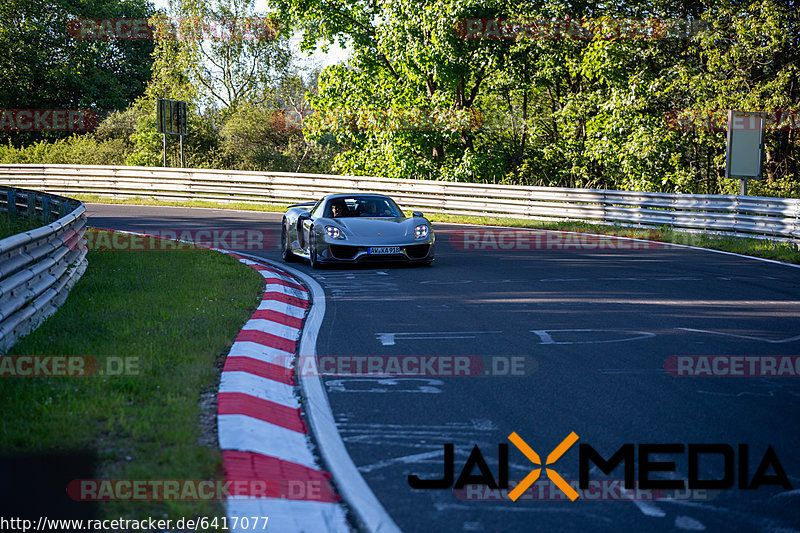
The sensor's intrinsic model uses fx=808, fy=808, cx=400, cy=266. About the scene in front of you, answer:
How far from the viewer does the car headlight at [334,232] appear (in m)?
11.8

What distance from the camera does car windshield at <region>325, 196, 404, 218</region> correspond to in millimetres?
12539

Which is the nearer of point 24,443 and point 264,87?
point 24,443

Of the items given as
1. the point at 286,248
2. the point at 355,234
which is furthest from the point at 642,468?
the point at 286,248

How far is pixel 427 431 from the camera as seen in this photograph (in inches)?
166

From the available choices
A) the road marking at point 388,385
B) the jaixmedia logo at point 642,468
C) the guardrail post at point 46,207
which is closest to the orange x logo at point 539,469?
the jaixmedia logo at point 642,468

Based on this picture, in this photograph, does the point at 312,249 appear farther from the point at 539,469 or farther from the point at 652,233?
the point at 652,233

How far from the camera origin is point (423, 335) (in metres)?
6.88

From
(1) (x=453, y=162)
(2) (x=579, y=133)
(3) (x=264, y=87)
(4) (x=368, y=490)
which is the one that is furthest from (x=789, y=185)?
(3) (x=264, y=87)

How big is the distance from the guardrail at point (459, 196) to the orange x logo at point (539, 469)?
12019 millimetres

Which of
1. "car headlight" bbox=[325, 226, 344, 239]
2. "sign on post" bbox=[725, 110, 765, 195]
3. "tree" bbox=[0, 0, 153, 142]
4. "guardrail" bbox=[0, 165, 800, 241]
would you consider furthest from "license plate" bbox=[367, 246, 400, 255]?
"tree" bbox=[0, 0, 153, 142]

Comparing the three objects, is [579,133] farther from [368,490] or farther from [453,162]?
[368,490]

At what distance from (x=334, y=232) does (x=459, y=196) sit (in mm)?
11120

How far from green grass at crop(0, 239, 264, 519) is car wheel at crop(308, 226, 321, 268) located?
2.71 meters

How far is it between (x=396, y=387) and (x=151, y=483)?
2126mm
